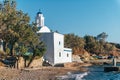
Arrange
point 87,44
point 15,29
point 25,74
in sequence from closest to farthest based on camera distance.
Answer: point 25,74
point 15,29
point 87,44

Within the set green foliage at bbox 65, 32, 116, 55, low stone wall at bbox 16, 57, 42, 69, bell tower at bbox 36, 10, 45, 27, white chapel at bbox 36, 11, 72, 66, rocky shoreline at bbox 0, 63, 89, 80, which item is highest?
bell tower at bbox 36, 10, 45, 27

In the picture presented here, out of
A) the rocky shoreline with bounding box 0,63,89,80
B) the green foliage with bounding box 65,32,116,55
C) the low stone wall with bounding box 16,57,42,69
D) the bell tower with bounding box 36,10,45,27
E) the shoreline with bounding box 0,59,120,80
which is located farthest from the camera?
the green foliage with bounding box 65,32,116,55

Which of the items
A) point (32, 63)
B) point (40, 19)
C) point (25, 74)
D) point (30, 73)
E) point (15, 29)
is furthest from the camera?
point (40, 19)

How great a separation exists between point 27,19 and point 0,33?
431 cm

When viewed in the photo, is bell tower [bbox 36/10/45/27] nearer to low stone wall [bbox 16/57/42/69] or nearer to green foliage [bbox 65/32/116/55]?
low stone wall [bbox 16/57/42/69]

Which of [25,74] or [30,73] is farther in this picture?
[30,73]

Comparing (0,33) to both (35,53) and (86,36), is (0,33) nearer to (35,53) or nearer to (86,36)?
(35,53)

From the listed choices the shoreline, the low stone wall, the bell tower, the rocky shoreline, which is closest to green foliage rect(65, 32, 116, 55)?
the bell tower

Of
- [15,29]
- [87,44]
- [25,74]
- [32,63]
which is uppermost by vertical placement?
[87,44]

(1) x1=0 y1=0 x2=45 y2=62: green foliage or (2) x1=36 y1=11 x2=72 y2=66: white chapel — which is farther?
(2) x1=36 y1=11 x2=72 y2=66: white chapel

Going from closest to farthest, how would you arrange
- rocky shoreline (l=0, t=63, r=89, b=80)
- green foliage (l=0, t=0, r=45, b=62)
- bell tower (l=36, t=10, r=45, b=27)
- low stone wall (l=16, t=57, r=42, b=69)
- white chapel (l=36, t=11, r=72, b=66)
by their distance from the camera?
1. rocky shoreline (l=0, t=63, r=89, b=80)
2. green foliage (l=0, t=0, r=45, b=62)
3. low stone wall (l=16, t=57, r=42, b=69)
4. white chapel (l=36, t=11, r=72, b=66)
5. bell tower (l=36, t=10, r=45, b=27)

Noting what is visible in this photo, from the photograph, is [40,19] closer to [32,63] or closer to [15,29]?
[32,63]

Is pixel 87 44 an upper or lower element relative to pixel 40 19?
lower

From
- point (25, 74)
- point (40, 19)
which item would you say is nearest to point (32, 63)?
point (25, 74)
